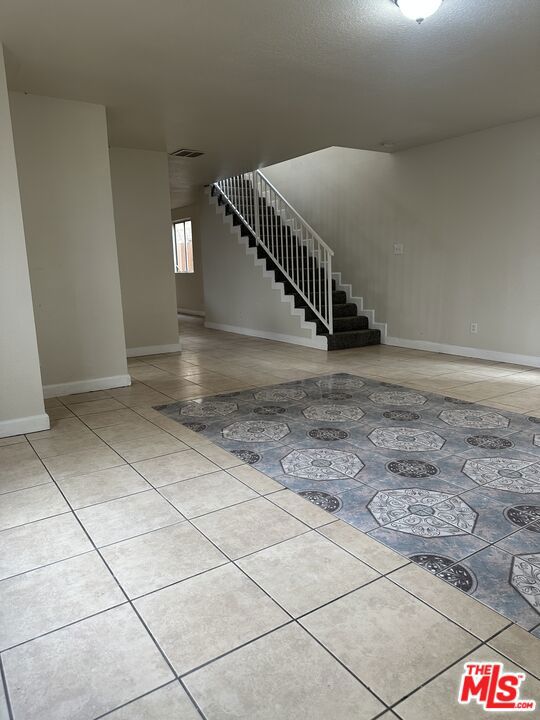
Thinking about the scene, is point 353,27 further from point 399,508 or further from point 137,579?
point 137,579

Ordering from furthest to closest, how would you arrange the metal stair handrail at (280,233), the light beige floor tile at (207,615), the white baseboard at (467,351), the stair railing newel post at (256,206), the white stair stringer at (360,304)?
1. the stair railing newel post at (256,206)
2. the metal stair handrail at (280,233)
3. the white stair stringer at (360,304)
4. the white baseboard at (467,351)
5. the light beige floor tile at (207,615)

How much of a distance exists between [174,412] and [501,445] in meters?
2.28

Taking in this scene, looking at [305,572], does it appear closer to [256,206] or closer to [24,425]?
[24,425]

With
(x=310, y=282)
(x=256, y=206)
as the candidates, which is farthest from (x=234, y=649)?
(x=256, y=206)

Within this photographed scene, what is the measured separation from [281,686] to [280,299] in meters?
6.17

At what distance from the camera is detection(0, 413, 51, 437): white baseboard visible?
11.0 ft

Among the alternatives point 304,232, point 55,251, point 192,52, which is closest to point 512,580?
point 192,52

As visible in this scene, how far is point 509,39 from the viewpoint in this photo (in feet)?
10.5

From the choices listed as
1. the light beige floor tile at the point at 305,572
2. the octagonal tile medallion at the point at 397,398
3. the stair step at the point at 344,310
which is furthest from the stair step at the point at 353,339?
the light beige floor tile at the point at 305,572

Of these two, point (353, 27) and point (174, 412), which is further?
A: point (174, 412)

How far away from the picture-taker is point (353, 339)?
6.55 m

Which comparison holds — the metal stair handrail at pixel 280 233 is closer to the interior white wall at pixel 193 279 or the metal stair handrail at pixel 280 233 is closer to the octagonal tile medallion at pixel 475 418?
the interior white wall at pixel 193 279

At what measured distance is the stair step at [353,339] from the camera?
6.38 metres

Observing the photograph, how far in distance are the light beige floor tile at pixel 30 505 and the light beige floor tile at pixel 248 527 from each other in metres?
0.70
